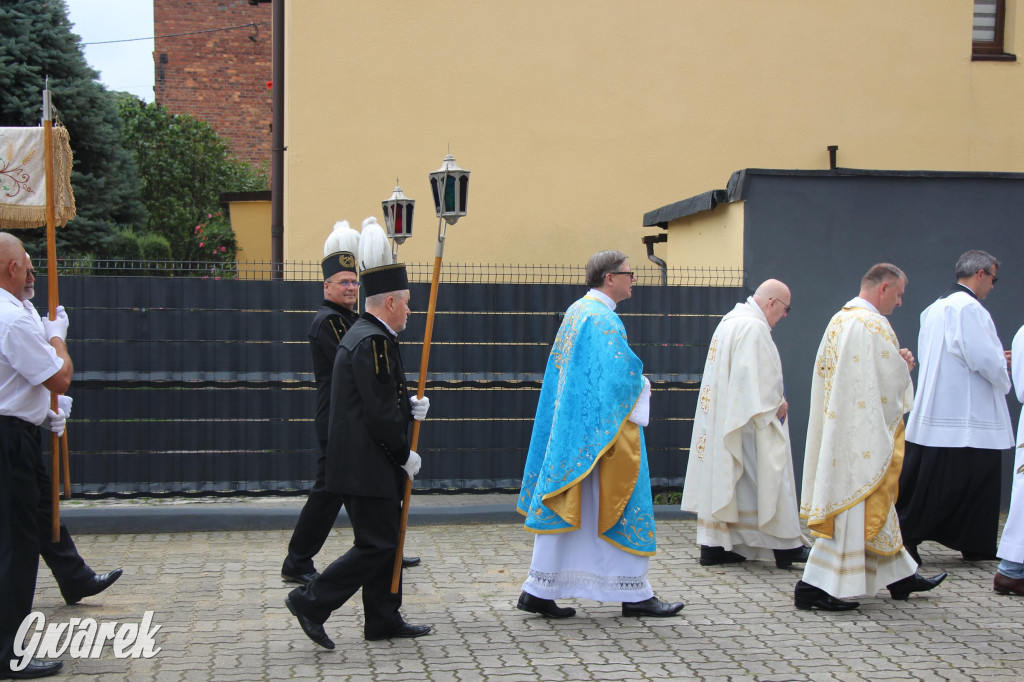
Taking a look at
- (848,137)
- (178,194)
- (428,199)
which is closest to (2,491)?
(428,199)

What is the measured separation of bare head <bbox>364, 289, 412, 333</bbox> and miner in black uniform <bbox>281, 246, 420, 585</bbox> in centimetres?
102

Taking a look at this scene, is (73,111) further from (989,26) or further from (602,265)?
(989,26)

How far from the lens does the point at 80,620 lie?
517cm

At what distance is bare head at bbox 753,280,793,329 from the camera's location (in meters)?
6.44

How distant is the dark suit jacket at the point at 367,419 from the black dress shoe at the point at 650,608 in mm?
1457

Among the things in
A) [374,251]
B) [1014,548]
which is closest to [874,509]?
A: [1014,548]

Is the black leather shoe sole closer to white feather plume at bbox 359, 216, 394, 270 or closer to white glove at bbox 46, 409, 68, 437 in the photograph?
white feather plume at bbox 359, 216, 394, 270

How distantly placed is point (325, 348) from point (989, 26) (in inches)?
382

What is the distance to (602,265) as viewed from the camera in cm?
552

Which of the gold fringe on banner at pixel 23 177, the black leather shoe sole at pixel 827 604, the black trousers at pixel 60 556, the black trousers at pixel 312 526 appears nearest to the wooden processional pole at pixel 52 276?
the black trousers at pixel 60 556

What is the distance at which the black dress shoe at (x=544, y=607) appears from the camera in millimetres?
5379

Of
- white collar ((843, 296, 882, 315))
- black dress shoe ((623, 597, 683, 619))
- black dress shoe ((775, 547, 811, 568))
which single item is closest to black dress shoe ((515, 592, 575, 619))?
black dress shoe ((623, 597, 683, 619))

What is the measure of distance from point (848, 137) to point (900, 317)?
3.75 m

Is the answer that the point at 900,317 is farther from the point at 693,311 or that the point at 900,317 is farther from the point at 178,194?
the point at 178,194
